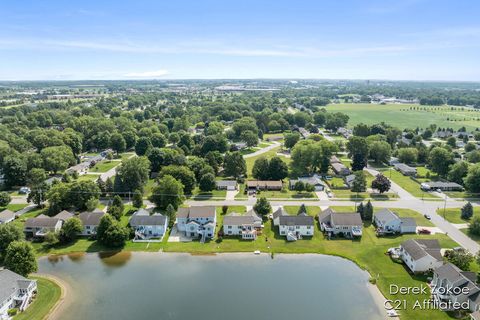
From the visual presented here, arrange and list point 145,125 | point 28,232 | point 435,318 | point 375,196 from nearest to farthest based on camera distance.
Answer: point 435,318, point 28,232, point 375,196, point 145,125

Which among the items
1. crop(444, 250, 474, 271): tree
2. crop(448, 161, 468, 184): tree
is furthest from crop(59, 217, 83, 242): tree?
crop(448, 161, 468, 184): tree

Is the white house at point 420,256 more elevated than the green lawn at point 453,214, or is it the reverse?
the white house at point 420,256

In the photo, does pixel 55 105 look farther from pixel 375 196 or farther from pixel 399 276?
pixel 399 276

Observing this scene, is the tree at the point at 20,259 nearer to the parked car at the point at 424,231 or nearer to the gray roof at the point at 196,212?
the gray roof at the point at 196,212

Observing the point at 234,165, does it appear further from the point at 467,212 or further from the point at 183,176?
the point at 467,212

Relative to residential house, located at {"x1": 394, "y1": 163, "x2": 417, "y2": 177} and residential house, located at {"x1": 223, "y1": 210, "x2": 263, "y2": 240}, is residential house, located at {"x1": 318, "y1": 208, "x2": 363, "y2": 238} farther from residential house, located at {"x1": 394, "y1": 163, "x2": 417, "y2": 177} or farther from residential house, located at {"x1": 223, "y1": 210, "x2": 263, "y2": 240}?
residential house, located at {"x1": 394, "y1": 163, "x2": 417, "y2": 177}

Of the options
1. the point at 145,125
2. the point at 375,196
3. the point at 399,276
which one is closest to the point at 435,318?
the point at 399,276

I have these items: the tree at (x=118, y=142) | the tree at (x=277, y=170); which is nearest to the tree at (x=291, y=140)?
the tree at (x=277, y=170)
